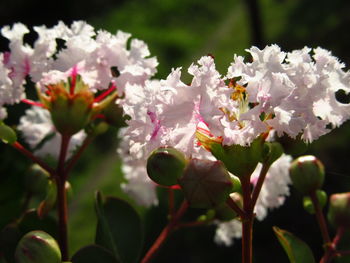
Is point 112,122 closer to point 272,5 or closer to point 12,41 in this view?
point 12,41

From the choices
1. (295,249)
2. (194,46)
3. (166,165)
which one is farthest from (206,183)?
(194,46)

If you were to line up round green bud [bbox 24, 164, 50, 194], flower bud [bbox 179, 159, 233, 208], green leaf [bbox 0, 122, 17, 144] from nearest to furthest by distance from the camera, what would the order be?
flower bud [bbox 179, 159, 233, 208] → green leaf [bbox 0, 122, 17, 144] → round green bud [bbox 24, 164, 50, 194]

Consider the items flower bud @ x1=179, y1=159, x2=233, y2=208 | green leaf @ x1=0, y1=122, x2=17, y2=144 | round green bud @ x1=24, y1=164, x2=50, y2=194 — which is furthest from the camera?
round green bud @ x1=24, y1=164, x2=50, y2=194

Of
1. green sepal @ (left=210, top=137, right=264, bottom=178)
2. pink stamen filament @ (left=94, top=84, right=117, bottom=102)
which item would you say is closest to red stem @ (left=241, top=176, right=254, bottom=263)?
green sepal @ (left=210, top=137, right=264, bottom=178)

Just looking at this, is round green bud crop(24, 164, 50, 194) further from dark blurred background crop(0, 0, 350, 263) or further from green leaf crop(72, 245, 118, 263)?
green leaf crop(72, 245, 118, 263)

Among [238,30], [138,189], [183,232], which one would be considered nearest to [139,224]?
[138,189]

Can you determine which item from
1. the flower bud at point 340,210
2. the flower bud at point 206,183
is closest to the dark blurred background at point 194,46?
the flower bud at point 340,210

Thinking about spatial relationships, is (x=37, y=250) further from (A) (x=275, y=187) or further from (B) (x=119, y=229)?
(A) (x=275, y=187)
